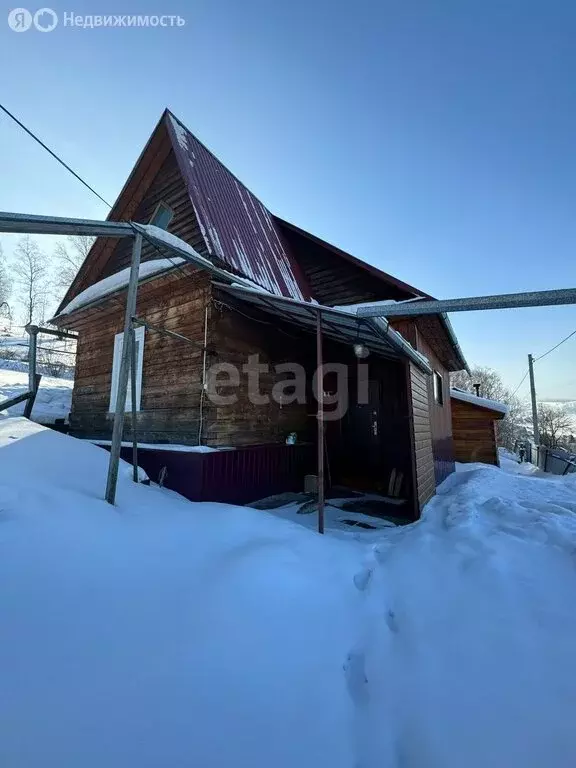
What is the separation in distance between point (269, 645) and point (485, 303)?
147 inches

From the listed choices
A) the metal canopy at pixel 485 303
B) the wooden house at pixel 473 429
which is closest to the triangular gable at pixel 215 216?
the metal canopy at pixel 485 303

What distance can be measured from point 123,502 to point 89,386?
6.18 m

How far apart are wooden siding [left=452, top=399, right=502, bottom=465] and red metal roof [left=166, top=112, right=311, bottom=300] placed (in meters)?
9.09

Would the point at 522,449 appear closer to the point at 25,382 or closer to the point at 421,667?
the point at 421,667

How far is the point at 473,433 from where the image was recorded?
14.3 metres

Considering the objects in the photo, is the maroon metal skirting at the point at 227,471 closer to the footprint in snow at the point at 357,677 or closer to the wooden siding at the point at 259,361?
the wooden siding at the point at 259,361

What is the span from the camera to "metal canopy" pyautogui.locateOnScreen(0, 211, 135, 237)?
11.2 feet

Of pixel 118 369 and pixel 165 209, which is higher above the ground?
pixel 165 209

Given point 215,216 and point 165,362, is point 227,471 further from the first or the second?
point 215,216

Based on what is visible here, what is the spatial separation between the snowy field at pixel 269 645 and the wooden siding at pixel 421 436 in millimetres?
2460

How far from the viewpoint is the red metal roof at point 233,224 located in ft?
22.5

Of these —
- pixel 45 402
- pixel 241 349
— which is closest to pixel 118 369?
pixel 241 349

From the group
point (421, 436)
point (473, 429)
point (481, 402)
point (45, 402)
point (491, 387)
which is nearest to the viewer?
point (421, 436)

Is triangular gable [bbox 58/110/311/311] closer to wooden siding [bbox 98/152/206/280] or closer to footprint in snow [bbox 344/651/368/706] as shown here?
wooden siding [bbox 98/152/206/280]
